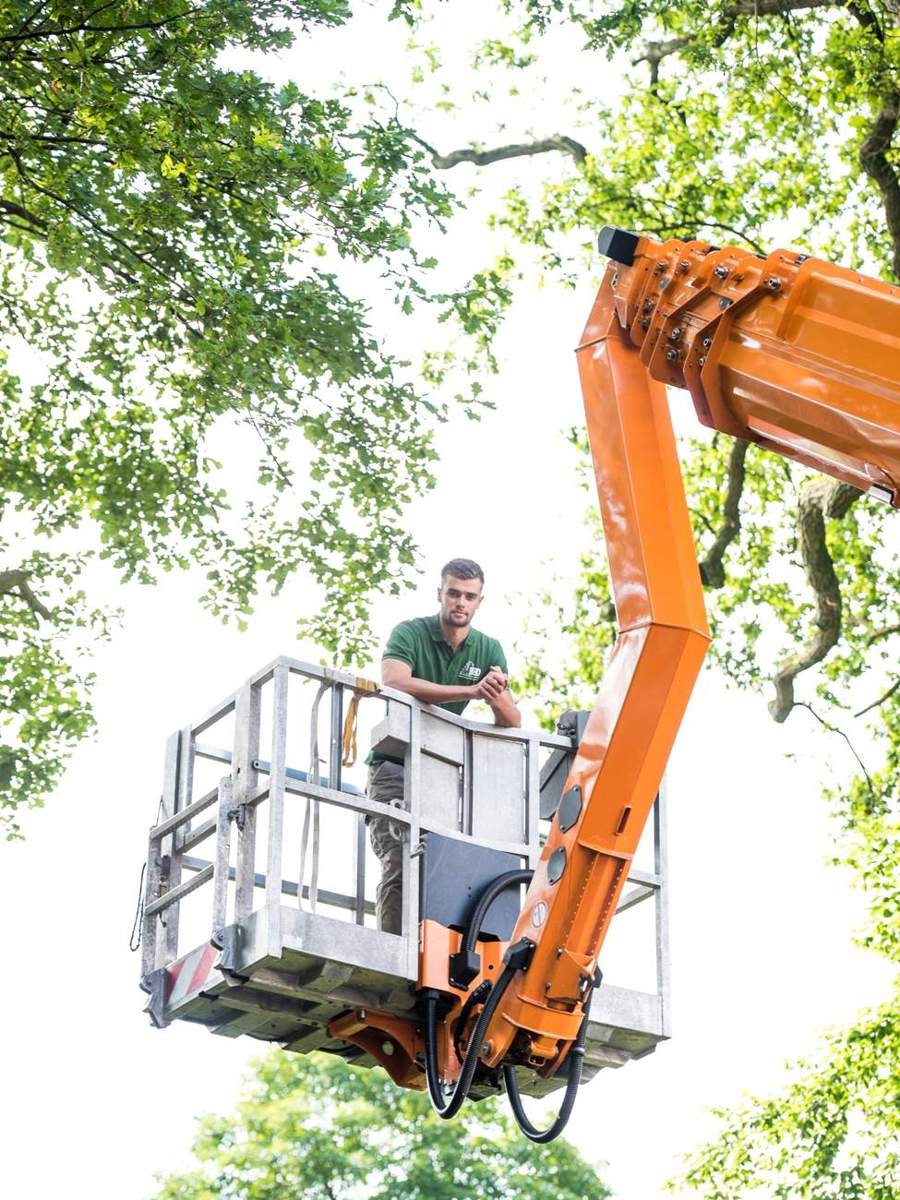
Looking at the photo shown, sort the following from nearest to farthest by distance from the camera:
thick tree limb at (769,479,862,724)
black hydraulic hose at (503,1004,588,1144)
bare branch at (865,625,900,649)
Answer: black hydraulic hose at (503,1004,588,1144), thick tree limb at (769,479,862,724), bare branch at (865,625,900,649)

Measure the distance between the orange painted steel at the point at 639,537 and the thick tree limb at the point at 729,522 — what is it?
1233cm

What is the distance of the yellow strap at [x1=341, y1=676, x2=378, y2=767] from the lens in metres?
7.57

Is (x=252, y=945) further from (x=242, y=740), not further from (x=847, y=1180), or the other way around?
(x=847, y=1180)

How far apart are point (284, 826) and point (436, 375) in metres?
13.1

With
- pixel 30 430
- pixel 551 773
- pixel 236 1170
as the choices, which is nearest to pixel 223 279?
pixel 30 430

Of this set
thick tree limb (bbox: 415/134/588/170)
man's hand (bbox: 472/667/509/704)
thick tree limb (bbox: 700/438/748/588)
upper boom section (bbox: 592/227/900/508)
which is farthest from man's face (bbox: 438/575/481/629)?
thick tree limb (bbox: 415/134/588/170)

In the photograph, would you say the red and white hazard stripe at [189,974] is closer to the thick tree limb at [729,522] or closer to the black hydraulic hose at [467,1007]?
the black hydraulic hose at [467,1007]

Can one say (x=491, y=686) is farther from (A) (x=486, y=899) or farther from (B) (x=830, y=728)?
(B) (x=830, y=728)

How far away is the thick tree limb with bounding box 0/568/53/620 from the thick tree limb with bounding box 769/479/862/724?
A: 26.9 feet

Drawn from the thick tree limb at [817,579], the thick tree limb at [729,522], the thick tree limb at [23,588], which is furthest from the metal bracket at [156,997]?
the thick tree limb at [729,522]

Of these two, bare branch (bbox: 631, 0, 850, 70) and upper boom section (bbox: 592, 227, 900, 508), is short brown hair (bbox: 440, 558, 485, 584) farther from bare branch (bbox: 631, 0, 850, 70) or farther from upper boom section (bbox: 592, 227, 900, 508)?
bare branch (bbox: 631, 0, 850, 70)

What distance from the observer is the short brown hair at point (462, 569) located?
26.8 feet

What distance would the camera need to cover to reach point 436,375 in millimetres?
19844

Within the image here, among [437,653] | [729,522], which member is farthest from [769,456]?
[437,653]
